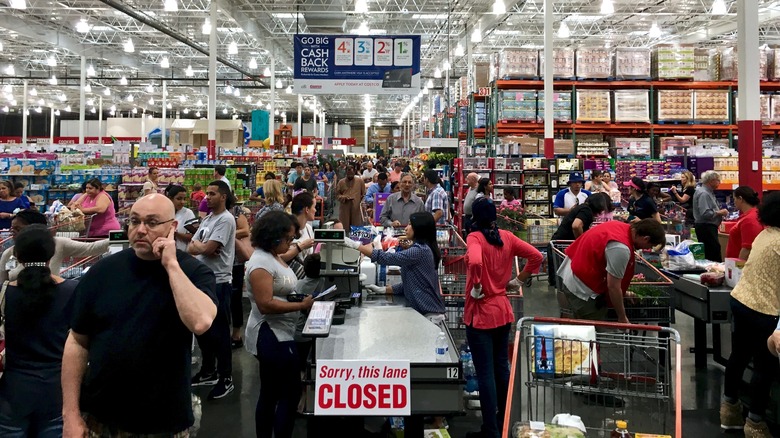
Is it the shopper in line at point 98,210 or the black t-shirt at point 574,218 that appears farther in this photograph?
the shopper in line at point 98,210

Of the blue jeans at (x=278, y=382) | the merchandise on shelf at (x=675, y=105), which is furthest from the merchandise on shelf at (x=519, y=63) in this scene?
the blue jeans at (x=278, y=382)

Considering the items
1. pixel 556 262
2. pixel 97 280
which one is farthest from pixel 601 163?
pixel 97 280

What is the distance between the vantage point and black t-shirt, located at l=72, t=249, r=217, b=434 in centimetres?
229

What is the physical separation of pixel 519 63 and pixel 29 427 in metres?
13.6

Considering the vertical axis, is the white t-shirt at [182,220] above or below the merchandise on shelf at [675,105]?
below

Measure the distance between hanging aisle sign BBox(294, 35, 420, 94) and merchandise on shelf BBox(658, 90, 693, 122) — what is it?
223 inches

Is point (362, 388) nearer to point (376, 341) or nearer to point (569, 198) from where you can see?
point (376, 341)

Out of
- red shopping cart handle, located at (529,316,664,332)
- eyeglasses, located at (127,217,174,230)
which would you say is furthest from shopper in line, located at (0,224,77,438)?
red shopping cart handle, located at (529,316,664,332)

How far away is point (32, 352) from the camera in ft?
9.87

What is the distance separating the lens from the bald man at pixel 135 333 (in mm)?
2285

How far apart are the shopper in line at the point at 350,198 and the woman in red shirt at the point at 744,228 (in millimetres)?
7223

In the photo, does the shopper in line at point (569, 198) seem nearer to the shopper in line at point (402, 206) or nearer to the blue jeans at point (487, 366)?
the shopper in line at point (402, 206)

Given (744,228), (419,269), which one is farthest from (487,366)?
(744,228)

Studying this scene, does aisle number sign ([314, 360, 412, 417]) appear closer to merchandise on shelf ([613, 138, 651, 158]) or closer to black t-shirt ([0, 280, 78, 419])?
black t-shirt ([0, 280, 78, 419])
